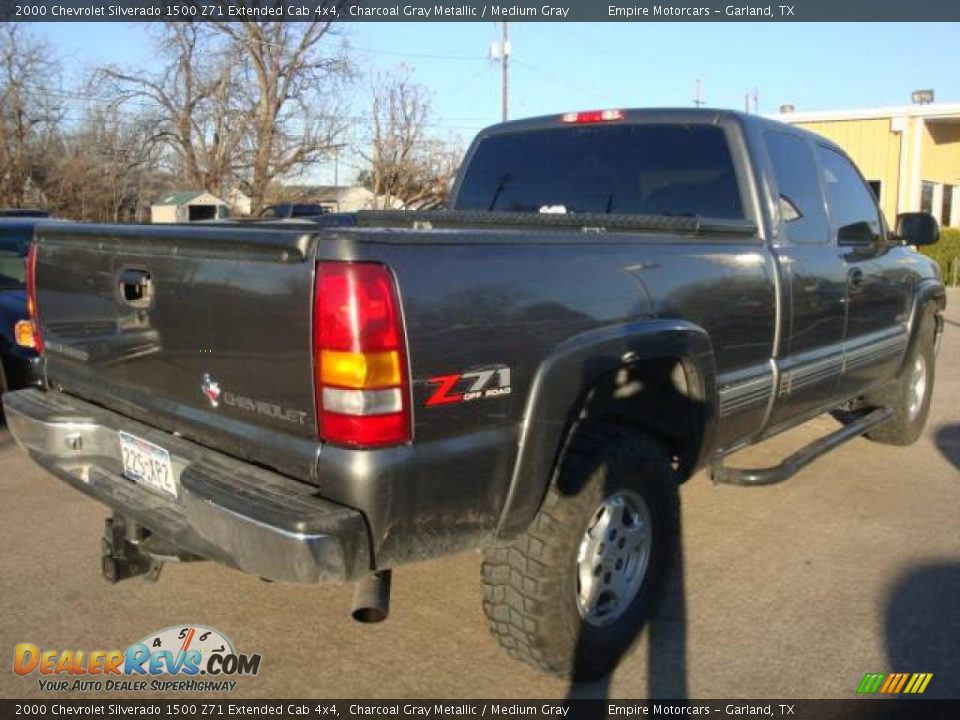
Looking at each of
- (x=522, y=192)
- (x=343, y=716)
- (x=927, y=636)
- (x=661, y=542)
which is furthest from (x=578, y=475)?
(x=522, y=192)

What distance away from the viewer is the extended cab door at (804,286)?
403 centimetres

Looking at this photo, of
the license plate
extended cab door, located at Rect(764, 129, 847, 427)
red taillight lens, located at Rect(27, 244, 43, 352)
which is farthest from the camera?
extended cab door, located at Rect(764, 129, 847, 427)

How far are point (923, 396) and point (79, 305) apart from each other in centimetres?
565

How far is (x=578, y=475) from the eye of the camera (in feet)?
9.48

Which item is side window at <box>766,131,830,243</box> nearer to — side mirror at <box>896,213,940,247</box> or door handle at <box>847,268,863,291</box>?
door handle at <box>847,268,863,291</box>

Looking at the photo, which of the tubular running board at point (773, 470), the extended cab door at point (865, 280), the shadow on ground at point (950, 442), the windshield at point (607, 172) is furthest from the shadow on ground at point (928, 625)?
the shadow on ground at point (950, 442)

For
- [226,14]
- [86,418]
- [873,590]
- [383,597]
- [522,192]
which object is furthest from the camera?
[226,14]

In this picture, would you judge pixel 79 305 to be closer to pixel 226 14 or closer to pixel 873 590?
pixel 873 590

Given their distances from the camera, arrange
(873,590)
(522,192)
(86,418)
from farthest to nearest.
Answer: (522,192), (873,590), (86,418)

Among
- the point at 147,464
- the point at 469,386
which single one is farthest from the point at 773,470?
the point at 147,464

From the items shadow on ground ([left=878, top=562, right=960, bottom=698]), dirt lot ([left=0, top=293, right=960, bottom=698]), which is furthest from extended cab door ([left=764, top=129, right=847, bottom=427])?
shadow on ground ([left=878, top=562, right=960, bottom=698])

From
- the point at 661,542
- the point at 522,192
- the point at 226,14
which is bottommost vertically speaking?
the point at 661,542

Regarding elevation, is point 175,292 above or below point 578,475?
above

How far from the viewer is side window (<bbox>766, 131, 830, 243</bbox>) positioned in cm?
420
